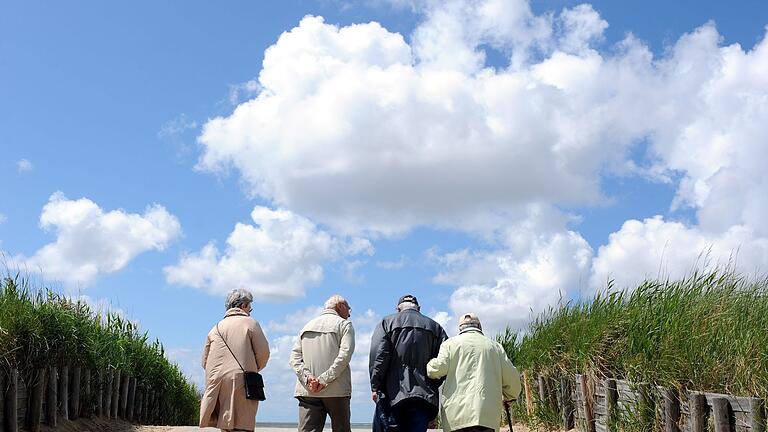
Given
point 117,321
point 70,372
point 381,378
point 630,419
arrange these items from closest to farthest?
point 381,378 → point 630,419 → point 70,372 → point 117,321

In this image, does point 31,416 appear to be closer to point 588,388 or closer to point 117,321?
point 117,321

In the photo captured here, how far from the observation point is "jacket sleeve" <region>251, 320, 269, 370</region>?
313 inches

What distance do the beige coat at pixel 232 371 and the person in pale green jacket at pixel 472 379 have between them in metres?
1.71

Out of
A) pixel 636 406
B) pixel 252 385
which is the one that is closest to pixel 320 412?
pixel 252 385

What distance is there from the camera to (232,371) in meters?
7.79

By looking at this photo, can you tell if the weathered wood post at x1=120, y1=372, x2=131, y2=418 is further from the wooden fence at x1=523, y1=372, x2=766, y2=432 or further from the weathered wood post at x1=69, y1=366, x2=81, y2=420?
the wooden fence at x1=523, y1=372, x2=766, y2=432

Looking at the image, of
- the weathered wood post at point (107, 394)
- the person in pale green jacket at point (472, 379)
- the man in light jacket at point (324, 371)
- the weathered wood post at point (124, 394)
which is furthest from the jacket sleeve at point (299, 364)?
the weathered wood post at point (124, 394)

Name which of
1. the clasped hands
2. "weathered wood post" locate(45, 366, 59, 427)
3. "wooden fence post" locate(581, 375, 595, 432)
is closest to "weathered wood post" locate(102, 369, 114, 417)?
"weathered wood post" locate(45, 366, 59, 427)

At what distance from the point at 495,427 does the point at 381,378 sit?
1225mm

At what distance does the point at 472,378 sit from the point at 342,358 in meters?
1.45

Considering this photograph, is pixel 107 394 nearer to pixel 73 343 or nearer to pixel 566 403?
pixel 73 343

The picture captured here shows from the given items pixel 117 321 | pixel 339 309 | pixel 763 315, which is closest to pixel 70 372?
pixel 117 321

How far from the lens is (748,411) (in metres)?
7.27

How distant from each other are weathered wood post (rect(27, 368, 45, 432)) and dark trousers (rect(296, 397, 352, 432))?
5.53m
